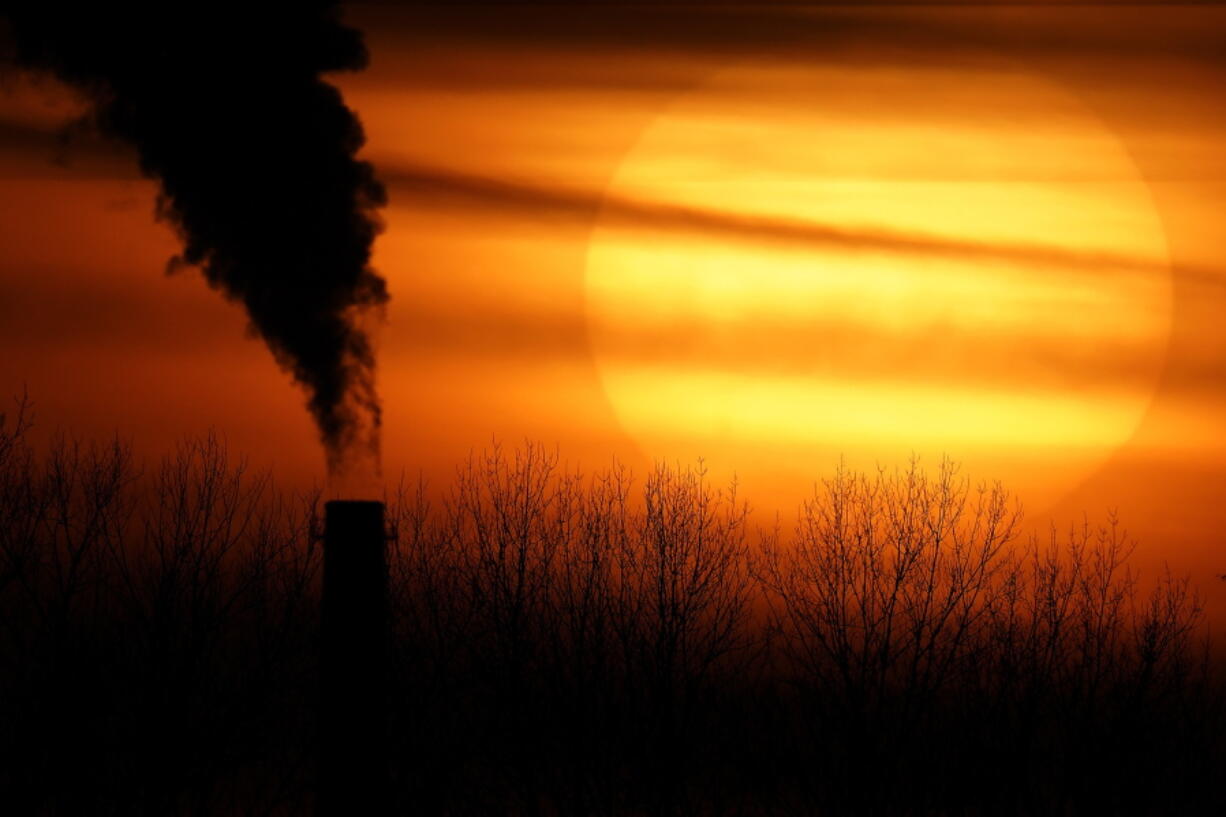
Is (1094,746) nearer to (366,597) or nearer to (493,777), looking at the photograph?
(493,777)

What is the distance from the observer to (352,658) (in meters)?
15.8

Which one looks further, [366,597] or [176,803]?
[176,803]

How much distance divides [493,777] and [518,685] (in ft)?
5.04

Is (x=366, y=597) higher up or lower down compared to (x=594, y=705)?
higher up

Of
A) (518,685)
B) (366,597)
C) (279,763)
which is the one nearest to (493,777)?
(518,685)

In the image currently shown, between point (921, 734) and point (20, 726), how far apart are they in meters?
13.4

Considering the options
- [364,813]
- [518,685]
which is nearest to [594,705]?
[518,685]

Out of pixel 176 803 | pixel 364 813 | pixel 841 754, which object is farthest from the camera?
pixel 841 754

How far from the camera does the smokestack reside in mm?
15641

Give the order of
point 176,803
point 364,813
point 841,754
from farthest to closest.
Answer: point 841,754
point 176,803
point 364,813

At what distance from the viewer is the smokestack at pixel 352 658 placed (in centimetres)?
1564

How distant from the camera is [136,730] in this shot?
24.3 metres

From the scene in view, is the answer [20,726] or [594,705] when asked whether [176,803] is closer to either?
[20,726]

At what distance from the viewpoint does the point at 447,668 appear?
85.0ft
